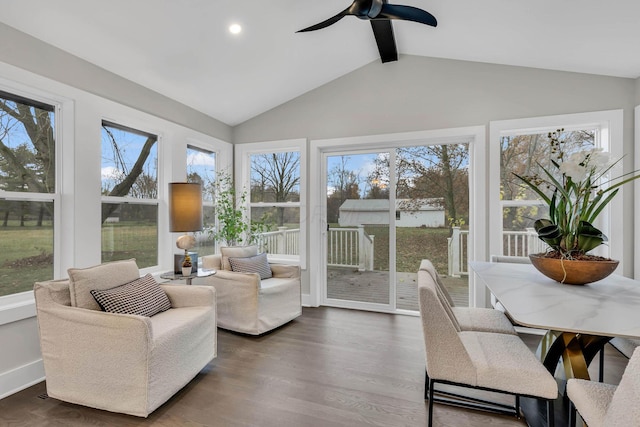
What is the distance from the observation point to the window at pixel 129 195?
9.53 ft

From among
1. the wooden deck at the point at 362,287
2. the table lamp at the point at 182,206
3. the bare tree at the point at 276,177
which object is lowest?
the wooden deck at the point at 362,287

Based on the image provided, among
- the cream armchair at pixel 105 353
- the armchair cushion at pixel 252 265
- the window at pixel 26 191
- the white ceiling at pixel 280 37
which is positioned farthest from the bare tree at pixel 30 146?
the armchair cushion at pixel 252 265

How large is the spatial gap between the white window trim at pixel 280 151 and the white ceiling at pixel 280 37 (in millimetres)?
789

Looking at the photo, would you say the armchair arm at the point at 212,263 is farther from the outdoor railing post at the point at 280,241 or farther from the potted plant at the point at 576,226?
the potted plant at the point at 576,226

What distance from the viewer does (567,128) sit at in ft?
10.3

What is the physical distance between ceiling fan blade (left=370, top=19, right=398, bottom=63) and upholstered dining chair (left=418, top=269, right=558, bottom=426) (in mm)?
2441

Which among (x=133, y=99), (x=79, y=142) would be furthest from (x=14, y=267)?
(x=133, y=99)

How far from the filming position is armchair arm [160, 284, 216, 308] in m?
2.46

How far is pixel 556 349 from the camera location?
1.73 meters

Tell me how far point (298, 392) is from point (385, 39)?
3.27 metres

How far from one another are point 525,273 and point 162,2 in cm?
320

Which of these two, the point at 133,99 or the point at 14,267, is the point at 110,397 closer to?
the point at 14,267

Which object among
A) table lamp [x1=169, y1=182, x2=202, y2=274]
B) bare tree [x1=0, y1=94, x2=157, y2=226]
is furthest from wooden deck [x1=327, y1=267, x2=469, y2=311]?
bare tree [x1=0, y1=94, x2=157, y2=226]

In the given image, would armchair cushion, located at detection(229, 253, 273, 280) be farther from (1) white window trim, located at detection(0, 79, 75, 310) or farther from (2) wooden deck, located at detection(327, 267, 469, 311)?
(1) white window trim, located at detection(0, 79, 75, 310)
